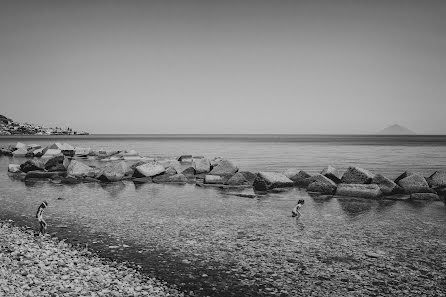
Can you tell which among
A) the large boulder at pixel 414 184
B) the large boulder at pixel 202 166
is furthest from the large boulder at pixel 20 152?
the large boulder at pixel 414 184

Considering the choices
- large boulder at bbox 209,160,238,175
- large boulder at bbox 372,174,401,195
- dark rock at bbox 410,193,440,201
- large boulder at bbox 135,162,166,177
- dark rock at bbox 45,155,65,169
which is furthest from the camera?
dark rock at bbox 45,155,65,169

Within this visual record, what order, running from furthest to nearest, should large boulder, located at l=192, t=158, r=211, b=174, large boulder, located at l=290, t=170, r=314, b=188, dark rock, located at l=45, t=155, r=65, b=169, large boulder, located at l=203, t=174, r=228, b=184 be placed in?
1. dark rock, located at l=45, t=155, r=65, b=169
2. large boulder, located at l=192, t=158, r=211, b=174
3. large boulder, located at l=203, t=174, r=228, b=184
4. large boulder, located at l=290, t=170, r=314, b=188

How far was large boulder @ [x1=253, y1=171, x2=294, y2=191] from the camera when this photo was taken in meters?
21.1

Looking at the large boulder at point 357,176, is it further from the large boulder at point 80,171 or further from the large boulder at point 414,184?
the large boulder at point 80,171

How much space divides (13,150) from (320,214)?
2341 inches

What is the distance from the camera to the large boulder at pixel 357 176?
792 inches

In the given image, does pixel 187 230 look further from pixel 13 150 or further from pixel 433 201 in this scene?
pixel 13 150

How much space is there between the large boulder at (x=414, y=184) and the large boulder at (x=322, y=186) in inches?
171

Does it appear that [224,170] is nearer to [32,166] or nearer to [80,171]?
[80,171]

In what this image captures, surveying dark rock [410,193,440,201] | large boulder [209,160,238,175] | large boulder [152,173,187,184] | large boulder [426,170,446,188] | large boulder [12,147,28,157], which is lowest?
large boulder [12,147,28,157]

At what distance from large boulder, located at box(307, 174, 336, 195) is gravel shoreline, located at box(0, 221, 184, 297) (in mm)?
14864

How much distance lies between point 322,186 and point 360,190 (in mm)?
2328

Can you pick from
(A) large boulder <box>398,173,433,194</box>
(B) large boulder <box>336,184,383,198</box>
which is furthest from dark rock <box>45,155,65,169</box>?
(A) large boulder <box>398,173,433,194</box>

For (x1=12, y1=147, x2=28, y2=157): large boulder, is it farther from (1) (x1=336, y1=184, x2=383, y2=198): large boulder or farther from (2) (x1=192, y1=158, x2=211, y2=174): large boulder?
(1) (x1=336, y1=184, x2=383, y2=198): large boulder
